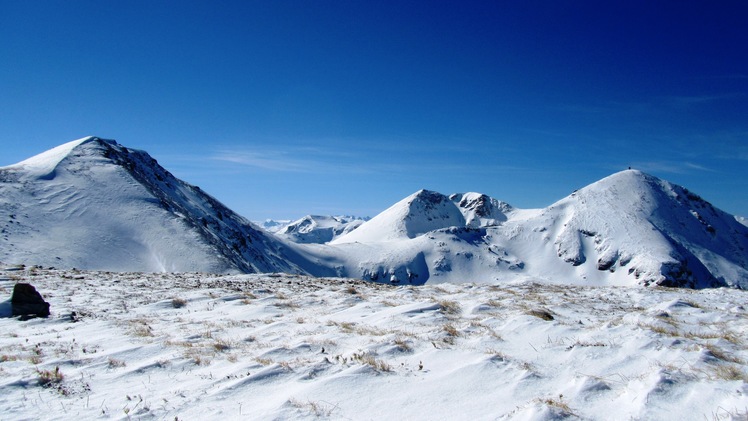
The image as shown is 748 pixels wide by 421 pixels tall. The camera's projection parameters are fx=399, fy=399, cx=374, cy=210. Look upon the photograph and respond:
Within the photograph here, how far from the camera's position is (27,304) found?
1073 centimetres

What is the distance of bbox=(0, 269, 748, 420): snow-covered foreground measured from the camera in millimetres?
5078

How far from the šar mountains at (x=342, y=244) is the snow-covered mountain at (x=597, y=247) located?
50cm

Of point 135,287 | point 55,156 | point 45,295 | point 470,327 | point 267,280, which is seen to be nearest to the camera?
point 470,327

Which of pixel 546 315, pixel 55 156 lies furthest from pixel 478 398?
pixel 55 156

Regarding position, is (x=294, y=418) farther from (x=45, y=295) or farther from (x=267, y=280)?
(x=267, y=280)

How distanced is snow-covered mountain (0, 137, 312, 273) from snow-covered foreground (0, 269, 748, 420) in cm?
3756

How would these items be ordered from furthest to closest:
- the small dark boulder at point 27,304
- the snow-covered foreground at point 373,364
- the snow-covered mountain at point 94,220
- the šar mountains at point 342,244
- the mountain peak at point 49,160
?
the mountain peak at point 49,160 → the šar mountains at point 342,244 → the snow-covered mountain at point 94,220 → the small dark boulder at point 27,304 → the snow-covered foreground at point 373,364

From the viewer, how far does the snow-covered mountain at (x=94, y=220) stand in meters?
42.4

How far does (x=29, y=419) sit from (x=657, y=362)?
902 centimetres

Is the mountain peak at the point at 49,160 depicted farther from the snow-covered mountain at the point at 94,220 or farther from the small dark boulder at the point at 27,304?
the small dark boulder at the point at 27,304

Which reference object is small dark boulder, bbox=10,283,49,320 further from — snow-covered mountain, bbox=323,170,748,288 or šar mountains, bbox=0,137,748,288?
snow-covered mountain, bbox=323,170,748,288

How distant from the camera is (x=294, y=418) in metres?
4.83

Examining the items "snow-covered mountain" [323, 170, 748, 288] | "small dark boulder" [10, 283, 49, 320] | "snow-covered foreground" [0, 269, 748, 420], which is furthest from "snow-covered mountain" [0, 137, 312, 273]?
"snow-covered mountain" [323, 170, 748, 288]

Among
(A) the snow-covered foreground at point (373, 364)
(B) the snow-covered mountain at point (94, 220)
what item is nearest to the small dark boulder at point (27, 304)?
(A) the snow-covered foreground at point (373, 364)
